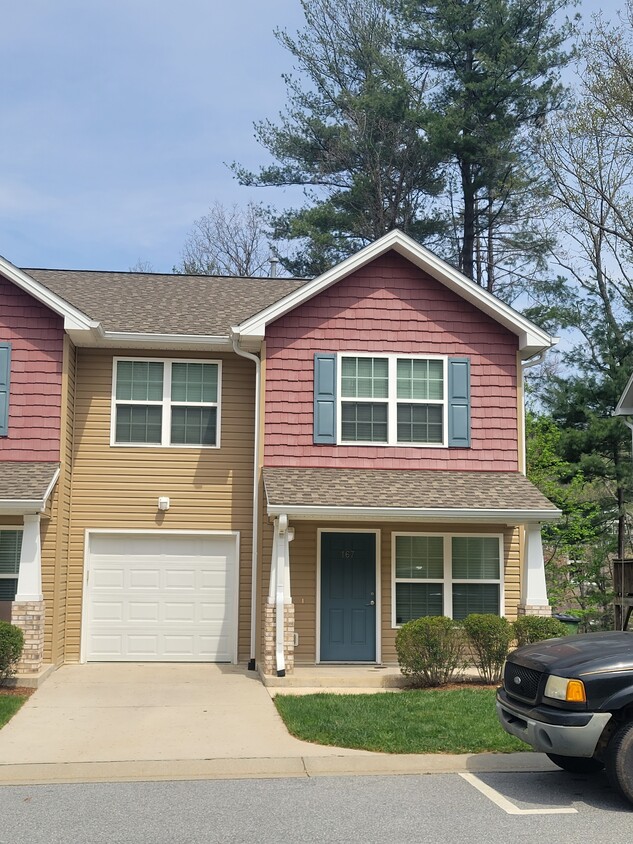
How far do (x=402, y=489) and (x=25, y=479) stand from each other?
5.66 metres

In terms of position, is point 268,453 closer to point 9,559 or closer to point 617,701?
point 9,559

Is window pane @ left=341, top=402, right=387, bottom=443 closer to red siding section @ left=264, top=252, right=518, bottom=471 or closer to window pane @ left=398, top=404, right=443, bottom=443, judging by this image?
red siding section @ left=264, top=252, right=518, bottom=471

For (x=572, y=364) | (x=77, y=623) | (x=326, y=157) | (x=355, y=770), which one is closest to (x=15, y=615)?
(x=77, y=623)

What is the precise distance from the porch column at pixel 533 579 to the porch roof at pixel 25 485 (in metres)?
7.22

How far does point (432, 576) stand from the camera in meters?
15.5

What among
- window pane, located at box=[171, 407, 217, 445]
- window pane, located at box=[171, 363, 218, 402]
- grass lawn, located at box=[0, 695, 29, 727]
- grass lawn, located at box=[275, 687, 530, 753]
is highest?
window pane, located at box=[171, 363, 218, 402]

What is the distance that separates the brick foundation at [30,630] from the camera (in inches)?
526

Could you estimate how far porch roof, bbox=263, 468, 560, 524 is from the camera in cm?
1408

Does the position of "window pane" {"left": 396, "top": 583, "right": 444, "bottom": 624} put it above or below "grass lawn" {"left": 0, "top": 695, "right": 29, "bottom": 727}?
above

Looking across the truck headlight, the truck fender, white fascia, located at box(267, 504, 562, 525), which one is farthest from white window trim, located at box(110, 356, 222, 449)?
the truck fender

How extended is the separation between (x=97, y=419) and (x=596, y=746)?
10625 millimetres

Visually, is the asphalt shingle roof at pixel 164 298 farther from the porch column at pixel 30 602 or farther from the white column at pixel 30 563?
the porch column at pixel 30 602

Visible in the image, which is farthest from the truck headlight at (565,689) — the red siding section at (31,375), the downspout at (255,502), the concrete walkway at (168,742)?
the red siding section at (31,375)

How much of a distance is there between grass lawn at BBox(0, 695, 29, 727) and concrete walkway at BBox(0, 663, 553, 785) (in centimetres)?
12
